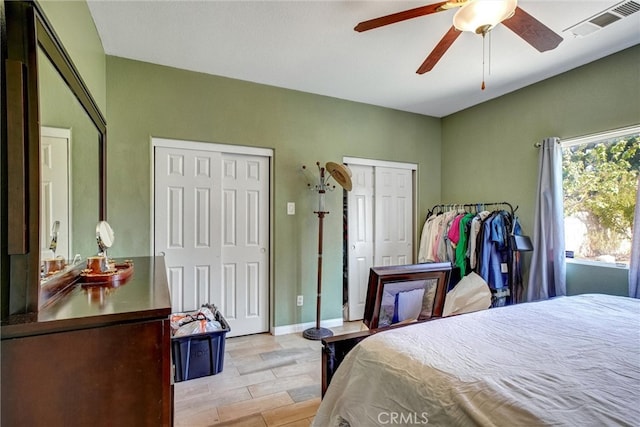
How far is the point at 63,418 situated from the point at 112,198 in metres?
2.36

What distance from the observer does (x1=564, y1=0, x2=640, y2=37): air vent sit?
81.0 inches

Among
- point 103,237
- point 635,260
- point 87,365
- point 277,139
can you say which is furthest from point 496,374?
point 277,139

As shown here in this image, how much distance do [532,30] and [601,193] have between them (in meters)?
1.93

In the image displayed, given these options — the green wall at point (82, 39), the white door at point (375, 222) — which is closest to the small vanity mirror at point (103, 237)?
the green wall at point (82, 39)

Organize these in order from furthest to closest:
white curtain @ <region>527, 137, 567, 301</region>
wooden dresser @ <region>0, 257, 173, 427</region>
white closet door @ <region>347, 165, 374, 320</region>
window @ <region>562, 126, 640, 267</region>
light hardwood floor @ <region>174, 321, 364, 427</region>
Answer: white closet door @ <region>347, 165, 374, 320</region> < white curtain @ <region>527, 137, 567, 301</region> < window @ <region>562, 126, 640, 267</region> < light hardwood floor @ <region>174, 321, 364, 427</region> < wooden dresser @ <region>0, 257, 173, 427</region>

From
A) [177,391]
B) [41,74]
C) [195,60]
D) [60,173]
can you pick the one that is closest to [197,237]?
[177,391]

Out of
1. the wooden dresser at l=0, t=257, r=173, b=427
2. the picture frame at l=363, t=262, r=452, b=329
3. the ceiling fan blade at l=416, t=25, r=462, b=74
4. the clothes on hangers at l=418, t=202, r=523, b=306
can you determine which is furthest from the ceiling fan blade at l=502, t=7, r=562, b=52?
the wooden dresser at l=0, t=257, r=173, b=427

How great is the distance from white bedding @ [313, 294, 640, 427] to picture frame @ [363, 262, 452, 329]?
0.25 m

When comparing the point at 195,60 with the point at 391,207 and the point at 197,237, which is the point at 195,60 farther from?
the point at 391,207

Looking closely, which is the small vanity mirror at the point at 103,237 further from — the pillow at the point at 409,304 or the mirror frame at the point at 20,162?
the pillow at the point at 409,304

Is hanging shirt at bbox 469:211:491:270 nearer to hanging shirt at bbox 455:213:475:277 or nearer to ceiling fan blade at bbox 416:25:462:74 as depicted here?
hanging shirt at bbox 455:213:475:277

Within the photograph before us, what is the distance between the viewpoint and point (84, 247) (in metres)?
1.63

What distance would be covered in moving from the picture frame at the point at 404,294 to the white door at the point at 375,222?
6.55 feet

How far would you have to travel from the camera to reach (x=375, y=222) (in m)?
4.05
